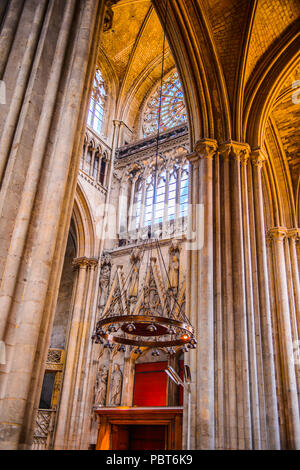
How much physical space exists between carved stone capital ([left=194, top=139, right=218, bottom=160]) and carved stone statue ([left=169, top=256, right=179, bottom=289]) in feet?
17.4

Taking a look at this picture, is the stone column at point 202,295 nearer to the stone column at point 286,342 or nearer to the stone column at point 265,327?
the stone column at point 265,327

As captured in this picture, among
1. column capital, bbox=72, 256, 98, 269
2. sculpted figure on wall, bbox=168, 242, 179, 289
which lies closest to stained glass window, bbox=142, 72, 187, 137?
sculpted figure on wall, bbox=168, 242, 179, 289

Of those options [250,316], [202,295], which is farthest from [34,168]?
[250,316]

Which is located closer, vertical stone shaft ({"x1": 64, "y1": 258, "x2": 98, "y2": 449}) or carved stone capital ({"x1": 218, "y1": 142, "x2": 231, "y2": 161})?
carved stone capital ({"x1": 218, "y1": 142, "x2": 231, "y2": 161})

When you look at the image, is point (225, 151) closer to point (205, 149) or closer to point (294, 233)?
point (205, 149)

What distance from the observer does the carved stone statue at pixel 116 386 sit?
14.6 meters

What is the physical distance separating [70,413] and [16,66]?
12681 mm

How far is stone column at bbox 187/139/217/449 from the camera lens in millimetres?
7797

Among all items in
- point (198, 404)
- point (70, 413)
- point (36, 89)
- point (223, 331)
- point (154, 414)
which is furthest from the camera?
point (70, 413)

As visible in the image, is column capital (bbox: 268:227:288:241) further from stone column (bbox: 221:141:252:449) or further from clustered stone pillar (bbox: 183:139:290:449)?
stone column (bbox: 221:141:252:449)

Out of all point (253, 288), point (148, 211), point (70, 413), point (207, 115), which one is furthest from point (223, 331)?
point (148, 211)

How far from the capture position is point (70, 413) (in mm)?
14898

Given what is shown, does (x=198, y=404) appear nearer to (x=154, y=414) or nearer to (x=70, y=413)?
(x=154, y=414)

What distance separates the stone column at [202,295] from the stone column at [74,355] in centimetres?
807
